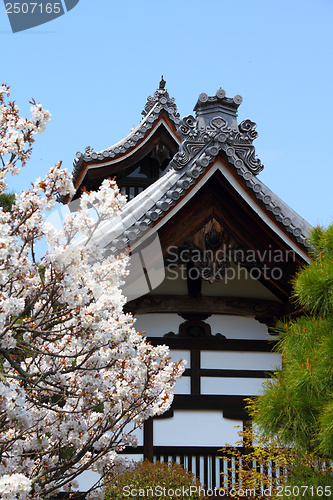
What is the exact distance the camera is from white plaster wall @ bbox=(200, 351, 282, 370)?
8531 millimetres

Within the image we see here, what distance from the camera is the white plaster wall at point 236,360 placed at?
8531 millimetres

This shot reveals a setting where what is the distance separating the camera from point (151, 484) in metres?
6.17

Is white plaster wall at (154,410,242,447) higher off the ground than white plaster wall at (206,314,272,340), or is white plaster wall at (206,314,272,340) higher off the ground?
white plaster wall at (206,314,272,340)

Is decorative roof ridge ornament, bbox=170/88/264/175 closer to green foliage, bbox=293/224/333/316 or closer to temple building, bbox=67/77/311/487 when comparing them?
temple building, bbox=67/77/311/487

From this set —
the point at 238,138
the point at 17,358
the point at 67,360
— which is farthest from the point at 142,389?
the point at 238,138

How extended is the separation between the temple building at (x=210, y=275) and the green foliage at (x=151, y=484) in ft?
5.45

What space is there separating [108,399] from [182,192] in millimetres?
2880

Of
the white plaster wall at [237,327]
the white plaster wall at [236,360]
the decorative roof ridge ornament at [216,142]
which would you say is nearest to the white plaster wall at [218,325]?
the white plaster wall at [237,327]

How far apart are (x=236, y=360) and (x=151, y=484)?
2.77 metres

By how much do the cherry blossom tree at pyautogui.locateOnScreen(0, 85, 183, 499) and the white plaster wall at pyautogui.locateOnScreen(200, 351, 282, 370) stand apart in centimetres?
258

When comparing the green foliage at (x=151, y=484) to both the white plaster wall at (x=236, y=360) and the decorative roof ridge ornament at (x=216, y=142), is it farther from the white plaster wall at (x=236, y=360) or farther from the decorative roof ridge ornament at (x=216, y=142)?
the decorative roof ridge ornament at (x=216, y=142)

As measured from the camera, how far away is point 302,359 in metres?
5.43

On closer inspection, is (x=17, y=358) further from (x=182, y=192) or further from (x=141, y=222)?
(x=182, y=192)

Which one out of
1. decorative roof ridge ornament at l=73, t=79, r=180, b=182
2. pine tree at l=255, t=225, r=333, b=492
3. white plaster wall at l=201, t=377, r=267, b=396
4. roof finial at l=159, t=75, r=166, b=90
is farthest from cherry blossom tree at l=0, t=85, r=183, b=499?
roof finial at l=159, t=75, r=166, b=90
